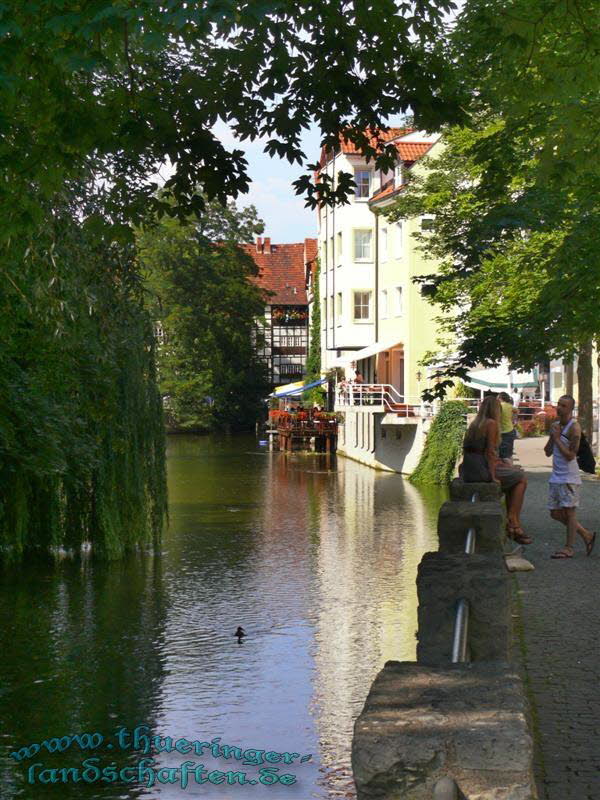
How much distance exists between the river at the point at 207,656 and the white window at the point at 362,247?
33.9m

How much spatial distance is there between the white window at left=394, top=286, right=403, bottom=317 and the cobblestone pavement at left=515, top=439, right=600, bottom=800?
122ft

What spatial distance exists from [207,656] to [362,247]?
156 ft

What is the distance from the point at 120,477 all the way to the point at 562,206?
330 inches

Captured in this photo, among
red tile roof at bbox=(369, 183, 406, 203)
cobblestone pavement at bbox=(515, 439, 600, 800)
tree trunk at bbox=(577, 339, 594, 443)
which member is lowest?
cobblestone pavement at bbox=(515, 439, 600, 800)

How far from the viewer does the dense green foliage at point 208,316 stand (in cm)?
7669

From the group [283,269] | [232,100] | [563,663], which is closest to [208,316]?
[283,269]

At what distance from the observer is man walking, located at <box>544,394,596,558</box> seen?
14.9 metres

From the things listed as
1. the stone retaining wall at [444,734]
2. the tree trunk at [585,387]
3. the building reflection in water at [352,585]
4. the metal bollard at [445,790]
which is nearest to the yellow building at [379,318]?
the building reflection in water at [352,585]

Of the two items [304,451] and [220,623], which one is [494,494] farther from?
[304,451]

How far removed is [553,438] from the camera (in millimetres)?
14891

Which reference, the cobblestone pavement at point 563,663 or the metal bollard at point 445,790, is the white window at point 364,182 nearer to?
the cobblestone pavement at point 563,663

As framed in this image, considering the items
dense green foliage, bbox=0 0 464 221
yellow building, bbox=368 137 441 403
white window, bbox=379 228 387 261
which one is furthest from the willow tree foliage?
white window, bbox=379 228 387 261

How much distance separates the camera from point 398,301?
54375mm

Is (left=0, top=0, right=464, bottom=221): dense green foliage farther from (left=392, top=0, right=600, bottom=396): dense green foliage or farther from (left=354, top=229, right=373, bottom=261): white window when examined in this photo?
(left=354, top=229, right=373, bottom=261): white window
